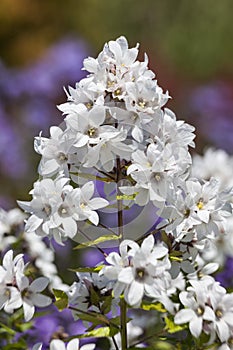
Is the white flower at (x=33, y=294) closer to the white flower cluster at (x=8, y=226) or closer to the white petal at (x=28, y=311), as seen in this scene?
the white petal at (x=28, y=311)

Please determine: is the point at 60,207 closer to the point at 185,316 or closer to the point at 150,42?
the point at 185,316

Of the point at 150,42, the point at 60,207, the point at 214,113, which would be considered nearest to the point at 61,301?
the point at 60,207

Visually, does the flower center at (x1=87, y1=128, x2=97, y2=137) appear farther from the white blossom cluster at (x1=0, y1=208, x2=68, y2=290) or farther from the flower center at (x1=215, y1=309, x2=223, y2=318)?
the white blossom cluster at (x1=0, y1=208, x2=68, y2=290)

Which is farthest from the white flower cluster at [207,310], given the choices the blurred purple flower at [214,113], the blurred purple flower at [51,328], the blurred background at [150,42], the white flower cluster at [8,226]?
the blurred background at [150,42]

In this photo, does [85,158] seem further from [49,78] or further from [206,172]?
[49,78]

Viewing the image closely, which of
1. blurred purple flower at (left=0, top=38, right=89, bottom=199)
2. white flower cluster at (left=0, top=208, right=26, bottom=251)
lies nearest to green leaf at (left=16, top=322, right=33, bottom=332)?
white flower cluster at (left=0, top=208, right=26, bottom=251)
